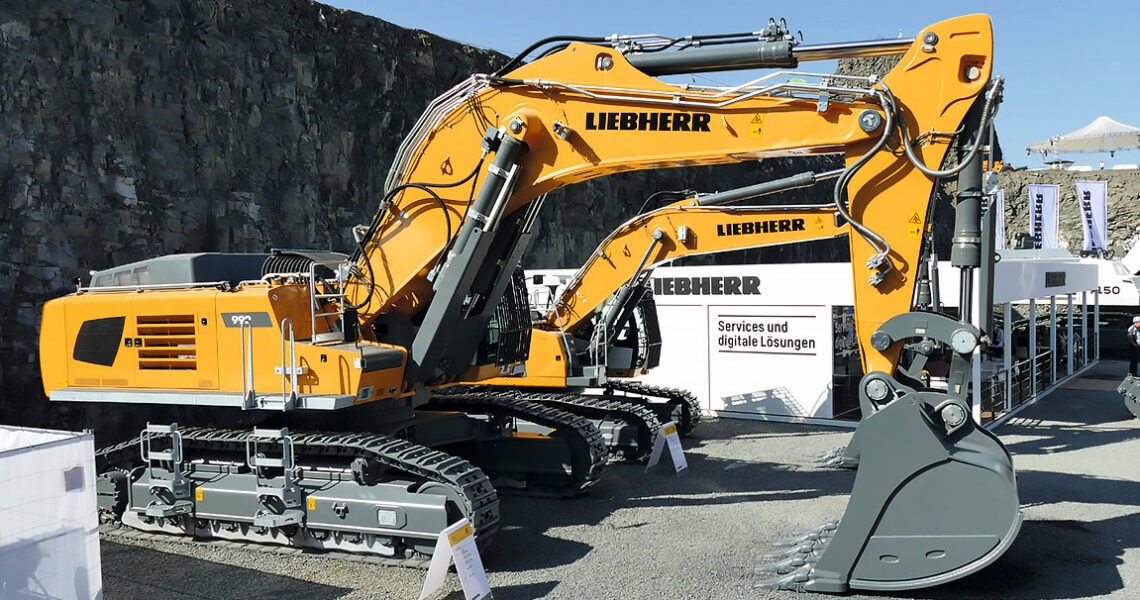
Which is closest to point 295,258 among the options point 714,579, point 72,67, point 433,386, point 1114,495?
point 433,386

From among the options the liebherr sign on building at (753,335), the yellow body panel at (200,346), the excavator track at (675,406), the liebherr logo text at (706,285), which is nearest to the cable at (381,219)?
the yellow body panel at (200,346)

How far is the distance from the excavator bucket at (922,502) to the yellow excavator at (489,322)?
14 mm

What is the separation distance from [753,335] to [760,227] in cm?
346

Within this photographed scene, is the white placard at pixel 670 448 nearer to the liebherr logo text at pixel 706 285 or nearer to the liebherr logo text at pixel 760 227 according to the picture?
the liebherr logo text at pixel 760 227

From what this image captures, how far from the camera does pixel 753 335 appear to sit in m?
15.0

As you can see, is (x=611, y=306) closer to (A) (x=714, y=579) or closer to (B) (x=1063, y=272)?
(A) (x=714, y=579)

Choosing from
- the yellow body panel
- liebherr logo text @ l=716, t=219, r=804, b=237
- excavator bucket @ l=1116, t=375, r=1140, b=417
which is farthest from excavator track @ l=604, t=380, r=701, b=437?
excavator bucket @ l=1116, t=375, r=1140, b=417

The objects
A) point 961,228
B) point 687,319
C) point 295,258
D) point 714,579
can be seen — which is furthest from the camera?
point 687,319

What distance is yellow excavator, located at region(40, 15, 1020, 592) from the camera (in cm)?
593

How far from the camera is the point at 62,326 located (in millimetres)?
8320

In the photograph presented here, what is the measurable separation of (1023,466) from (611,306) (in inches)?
222

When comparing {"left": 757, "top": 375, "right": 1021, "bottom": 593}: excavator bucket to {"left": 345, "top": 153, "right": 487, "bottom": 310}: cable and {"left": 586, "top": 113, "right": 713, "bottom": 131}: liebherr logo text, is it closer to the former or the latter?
{"left": 586, "top": 113, "right": 713, "bottom": 131}: liebherr logo text

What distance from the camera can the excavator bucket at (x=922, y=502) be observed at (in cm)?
568

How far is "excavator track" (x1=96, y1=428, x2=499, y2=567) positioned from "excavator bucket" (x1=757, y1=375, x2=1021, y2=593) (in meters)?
2.74
